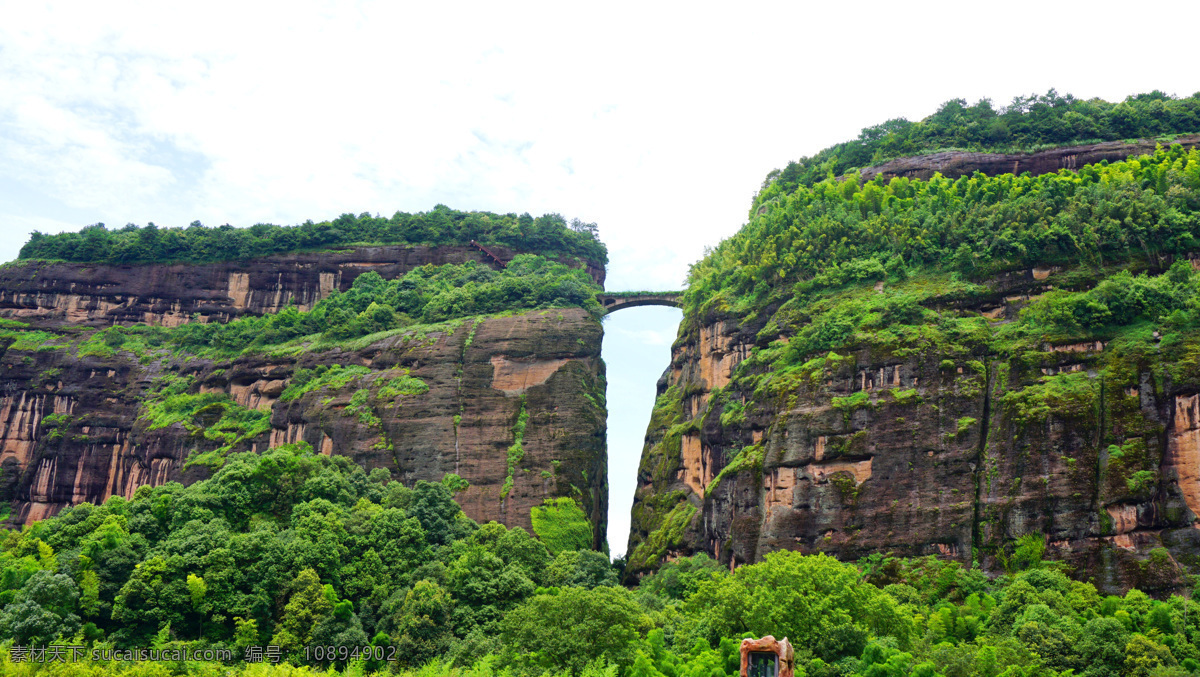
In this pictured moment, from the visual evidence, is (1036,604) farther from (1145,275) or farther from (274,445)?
(274,445)

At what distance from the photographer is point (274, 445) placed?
62344 millimetres

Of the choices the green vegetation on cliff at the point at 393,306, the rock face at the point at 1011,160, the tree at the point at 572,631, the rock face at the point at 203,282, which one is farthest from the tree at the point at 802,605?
the rock face at the point at 203,282

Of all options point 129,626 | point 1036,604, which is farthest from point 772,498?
point 129,626

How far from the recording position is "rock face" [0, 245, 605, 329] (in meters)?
75.5

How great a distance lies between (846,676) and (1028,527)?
1522 cm

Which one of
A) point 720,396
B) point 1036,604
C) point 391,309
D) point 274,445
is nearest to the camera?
point 1036,604

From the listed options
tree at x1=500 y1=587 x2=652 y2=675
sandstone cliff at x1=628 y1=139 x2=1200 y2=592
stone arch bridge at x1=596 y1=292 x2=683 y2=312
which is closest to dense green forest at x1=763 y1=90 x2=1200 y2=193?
stone arch bridge at x1=596 y1=292 x2=683 y2=312

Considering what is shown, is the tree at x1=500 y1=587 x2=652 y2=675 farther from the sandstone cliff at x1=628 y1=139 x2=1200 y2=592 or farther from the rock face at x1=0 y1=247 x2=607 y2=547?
the rock face at x1=0 y1=247 x2=607 y2=547

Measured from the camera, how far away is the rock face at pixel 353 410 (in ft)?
194

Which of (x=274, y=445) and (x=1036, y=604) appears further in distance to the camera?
(x=274, y=445)

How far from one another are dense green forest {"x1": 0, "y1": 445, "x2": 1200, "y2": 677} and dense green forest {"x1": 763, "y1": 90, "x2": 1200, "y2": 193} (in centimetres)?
3468

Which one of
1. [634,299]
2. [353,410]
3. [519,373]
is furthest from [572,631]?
[634,299]

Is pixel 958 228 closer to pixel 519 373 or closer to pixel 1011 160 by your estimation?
pixel 1011 160

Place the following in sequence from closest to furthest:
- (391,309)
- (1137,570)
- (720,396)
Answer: (1137,570) → (720,396) → (391,309)
